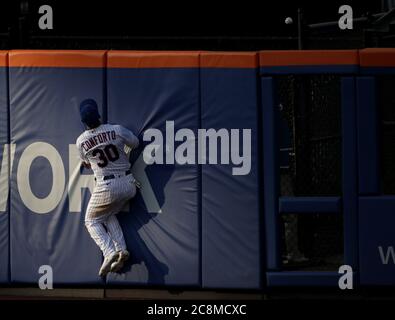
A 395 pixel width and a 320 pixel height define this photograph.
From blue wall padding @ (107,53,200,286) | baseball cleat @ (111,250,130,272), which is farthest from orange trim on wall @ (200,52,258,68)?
baseball cleat @ (111,250,130,272)

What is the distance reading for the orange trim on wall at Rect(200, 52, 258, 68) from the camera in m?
8.27

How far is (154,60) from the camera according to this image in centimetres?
833

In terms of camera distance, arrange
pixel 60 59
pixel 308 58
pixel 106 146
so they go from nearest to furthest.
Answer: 1. pixel 106 146
2. pixel 308 58
3. pixel 60 59

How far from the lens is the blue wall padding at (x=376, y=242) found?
322 inches

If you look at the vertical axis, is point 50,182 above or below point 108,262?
above

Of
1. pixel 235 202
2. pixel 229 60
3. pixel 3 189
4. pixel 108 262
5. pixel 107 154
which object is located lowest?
pixel 108 262

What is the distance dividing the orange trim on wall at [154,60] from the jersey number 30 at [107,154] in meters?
0.76

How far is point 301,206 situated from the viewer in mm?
8188

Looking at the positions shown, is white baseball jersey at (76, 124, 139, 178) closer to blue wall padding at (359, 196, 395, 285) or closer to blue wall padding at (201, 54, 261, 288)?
blue wall padding at (201, 54, 261, 288)

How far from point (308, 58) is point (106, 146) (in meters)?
1.91

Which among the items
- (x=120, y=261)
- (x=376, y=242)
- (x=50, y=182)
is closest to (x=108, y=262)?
(x=120, y=261)
